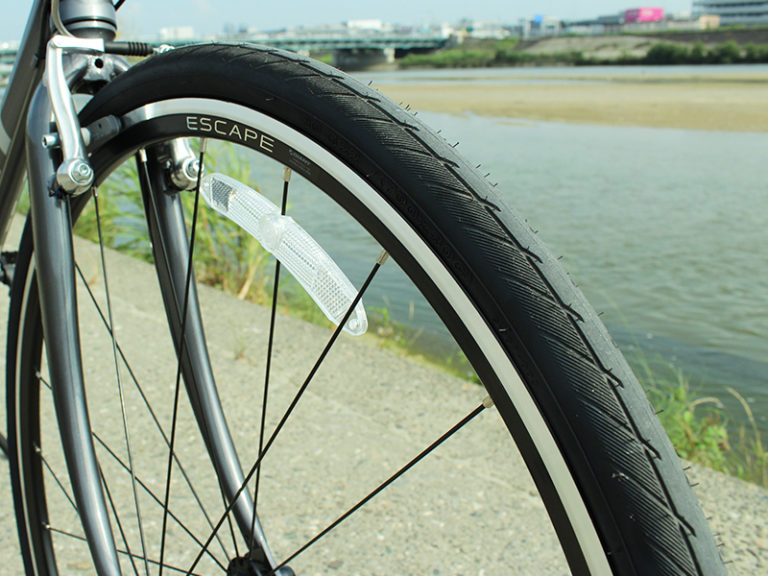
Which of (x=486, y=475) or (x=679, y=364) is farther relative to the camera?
(x=679, y=364)

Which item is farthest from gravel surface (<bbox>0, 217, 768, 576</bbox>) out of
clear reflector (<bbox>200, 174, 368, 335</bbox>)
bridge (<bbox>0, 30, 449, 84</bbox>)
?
bridge (<bbox>0, 30, 449, 84</bbox>)

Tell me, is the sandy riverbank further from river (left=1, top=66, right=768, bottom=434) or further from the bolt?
the bolt

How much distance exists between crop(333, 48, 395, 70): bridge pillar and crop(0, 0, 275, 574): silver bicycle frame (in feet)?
96.3

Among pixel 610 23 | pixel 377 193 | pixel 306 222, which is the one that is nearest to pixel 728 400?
pixel 377 193

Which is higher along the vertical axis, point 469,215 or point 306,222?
point 469,215

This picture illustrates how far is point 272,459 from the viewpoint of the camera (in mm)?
2012

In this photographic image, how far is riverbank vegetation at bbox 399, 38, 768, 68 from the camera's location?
2359cm

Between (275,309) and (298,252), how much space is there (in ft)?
1.31

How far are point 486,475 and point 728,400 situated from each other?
1.58m

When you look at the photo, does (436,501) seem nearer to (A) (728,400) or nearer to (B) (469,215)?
(B) (469,215)

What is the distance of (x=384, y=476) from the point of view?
193cm

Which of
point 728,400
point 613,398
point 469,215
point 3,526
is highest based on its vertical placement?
point 469,215

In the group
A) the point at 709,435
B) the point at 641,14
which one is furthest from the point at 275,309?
the point at 641,14

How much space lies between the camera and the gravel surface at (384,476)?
1622mm
